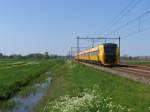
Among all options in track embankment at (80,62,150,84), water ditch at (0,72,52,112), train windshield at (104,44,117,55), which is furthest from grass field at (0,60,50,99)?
train windshield at (104,44,117,55)

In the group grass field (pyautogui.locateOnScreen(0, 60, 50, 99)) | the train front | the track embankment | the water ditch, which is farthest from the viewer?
the train front

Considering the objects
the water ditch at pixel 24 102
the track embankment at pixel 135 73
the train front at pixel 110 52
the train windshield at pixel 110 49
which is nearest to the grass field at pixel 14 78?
the water ditch at pixel 24 102

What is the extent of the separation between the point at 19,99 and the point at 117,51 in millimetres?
23957

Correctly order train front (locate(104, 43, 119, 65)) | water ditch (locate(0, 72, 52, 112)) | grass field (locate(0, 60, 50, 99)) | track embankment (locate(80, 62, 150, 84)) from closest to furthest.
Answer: water ditch (locate(0, 72, 52, 112)) → track embankment (locate(80, 62, 150, 84)) → grass field (locate(0, 60, 50, 99)) → train front (locate(104, 43, 119, 65))

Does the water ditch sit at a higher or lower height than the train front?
lower

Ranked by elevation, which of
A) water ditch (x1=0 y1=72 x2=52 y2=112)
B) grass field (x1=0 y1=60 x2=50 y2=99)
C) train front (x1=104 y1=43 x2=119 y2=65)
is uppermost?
train front (x1=104 y1=43 x2=119 y2=65)

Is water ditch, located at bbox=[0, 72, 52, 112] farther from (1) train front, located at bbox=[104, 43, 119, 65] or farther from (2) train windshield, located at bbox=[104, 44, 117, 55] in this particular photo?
(2) train windshield, located at bbox=[104, 44, 117, 55]

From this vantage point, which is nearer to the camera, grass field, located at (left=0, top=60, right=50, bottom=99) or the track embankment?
the track embankment

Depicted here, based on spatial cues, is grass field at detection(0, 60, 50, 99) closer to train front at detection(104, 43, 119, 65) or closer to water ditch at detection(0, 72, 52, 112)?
water ditch at detection(0, 72, 52, 112)

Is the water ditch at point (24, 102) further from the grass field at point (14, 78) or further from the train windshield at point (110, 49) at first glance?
the train windshield at point (110, 49)

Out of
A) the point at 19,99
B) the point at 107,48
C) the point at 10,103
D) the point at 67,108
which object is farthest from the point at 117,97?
the point at 107,48

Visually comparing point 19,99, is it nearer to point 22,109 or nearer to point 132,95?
point 22,109

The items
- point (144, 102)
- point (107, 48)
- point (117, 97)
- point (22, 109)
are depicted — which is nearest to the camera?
point (144, 102)

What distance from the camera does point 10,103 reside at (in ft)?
82.5
